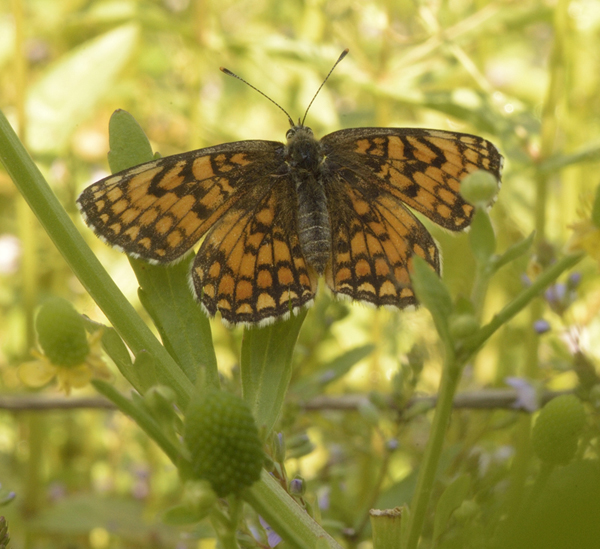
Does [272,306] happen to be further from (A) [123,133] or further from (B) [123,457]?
(B) [123,457]

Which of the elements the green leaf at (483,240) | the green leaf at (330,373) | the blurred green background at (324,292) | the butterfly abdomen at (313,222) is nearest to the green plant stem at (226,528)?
the green leaf at (483,240)

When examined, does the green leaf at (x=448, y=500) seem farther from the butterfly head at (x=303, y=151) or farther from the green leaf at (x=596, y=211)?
the butterfly head at (x=303, y=151)

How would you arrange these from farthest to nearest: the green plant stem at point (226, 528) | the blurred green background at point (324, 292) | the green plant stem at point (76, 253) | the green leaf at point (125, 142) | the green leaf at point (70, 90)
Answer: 1. the green leaf at point (70, 90)
2. the blurred green background at point (324, 292)
3. the green leaf at point (125, 142)
4. the green plant stem at point (76, 253)
5. the green plant stem at point (226, 528)

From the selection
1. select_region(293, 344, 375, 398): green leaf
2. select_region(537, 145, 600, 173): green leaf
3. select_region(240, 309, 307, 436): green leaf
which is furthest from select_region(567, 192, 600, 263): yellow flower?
select_region(537, 145, 600, 173): green leaf

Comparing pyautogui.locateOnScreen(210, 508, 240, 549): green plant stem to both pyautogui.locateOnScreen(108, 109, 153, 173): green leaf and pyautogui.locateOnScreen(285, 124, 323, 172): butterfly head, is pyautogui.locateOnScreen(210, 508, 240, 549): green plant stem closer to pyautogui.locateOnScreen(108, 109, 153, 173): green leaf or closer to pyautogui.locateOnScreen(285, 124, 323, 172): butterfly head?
pyautogui.locateOnScreen(108, 109, 153, 173): green leaf

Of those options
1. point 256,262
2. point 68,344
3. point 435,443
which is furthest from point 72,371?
point 256,262

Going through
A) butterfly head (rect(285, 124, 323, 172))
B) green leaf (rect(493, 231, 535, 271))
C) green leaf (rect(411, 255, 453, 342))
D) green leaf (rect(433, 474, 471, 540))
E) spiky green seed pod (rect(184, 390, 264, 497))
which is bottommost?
green leaf (rect(433, 474, 471, 540))
